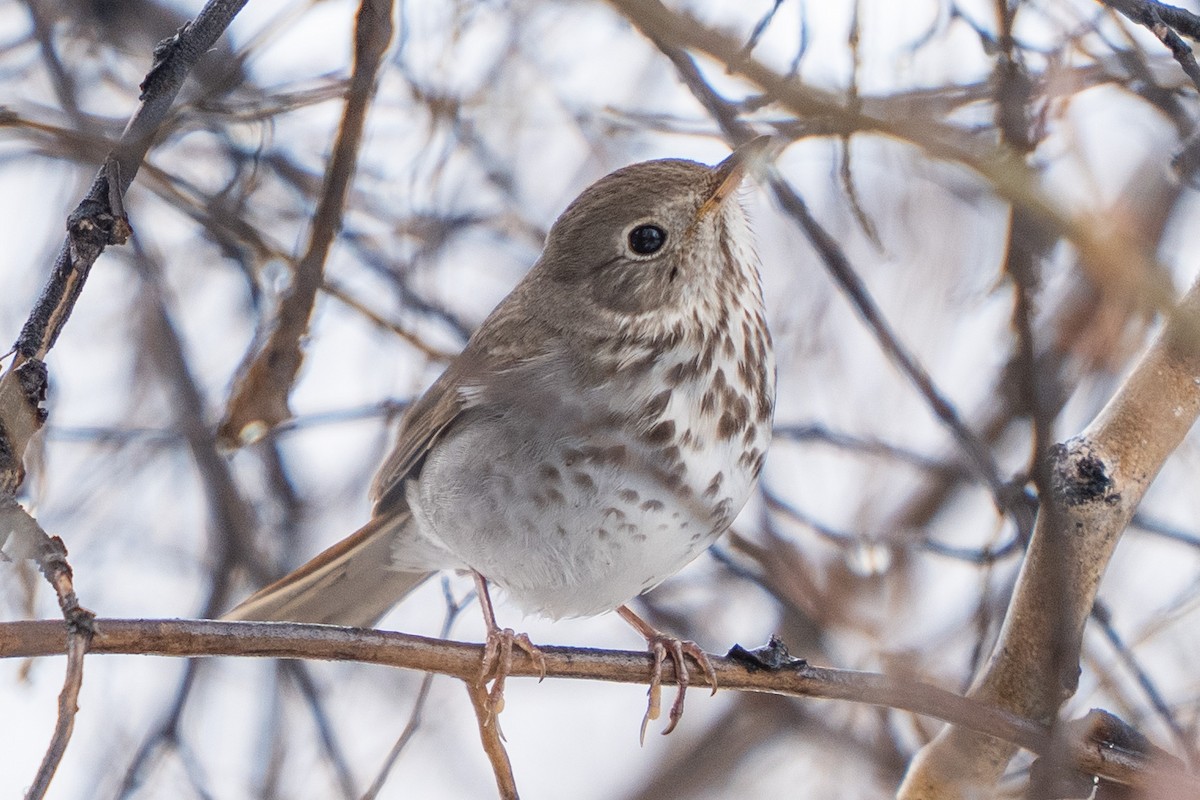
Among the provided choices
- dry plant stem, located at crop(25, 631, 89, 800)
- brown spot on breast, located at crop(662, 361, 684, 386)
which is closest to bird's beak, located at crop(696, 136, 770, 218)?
brown spot on breast, located at crop(662, 361, 684, 386)

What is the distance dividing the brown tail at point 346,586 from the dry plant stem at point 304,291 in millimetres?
458

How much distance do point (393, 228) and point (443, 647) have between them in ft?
7.60

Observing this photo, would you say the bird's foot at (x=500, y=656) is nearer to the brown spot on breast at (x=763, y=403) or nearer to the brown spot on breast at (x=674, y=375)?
the brown spot on breast at (x=674, y=375)

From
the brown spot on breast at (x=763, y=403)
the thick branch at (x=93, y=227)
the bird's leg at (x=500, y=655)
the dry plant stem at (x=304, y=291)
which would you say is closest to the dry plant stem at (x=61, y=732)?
the thick branch at (x=93, y=227)

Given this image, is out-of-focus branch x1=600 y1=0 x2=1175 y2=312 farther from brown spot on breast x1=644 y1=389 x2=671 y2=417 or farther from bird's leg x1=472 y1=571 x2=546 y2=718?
bird's leg x1=472 y1=571 x2=546 y2=718

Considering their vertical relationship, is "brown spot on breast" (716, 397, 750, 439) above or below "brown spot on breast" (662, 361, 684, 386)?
below

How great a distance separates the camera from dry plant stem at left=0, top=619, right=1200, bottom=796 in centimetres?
218

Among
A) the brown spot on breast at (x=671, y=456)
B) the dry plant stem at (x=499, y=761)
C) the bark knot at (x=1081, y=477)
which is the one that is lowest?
the dry plant stem at (x=499, y=761)

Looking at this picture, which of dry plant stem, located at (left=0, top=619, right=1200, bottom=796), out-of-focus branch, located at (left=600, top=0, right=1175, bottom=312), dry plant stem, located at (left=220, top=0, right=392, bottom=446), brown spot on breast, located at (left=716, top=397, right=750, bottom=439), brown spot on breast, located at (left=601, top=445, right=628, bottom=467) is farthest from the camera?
brown spot on breast, located at (left=716, top=397, right=750, bottom=439)

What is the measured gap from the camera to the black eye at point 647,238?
3.51 meters

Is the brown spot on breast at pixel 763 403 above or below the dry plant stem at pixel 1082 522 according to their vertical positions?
above

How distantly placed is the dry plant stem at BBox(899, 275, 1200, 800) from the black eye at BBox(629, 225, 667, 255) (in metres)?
1.30

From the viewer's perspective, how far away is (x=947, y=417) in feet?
8.27

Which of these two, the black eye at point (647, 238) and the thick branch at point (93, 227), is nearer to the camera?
the thick branch at point (93, 227)
